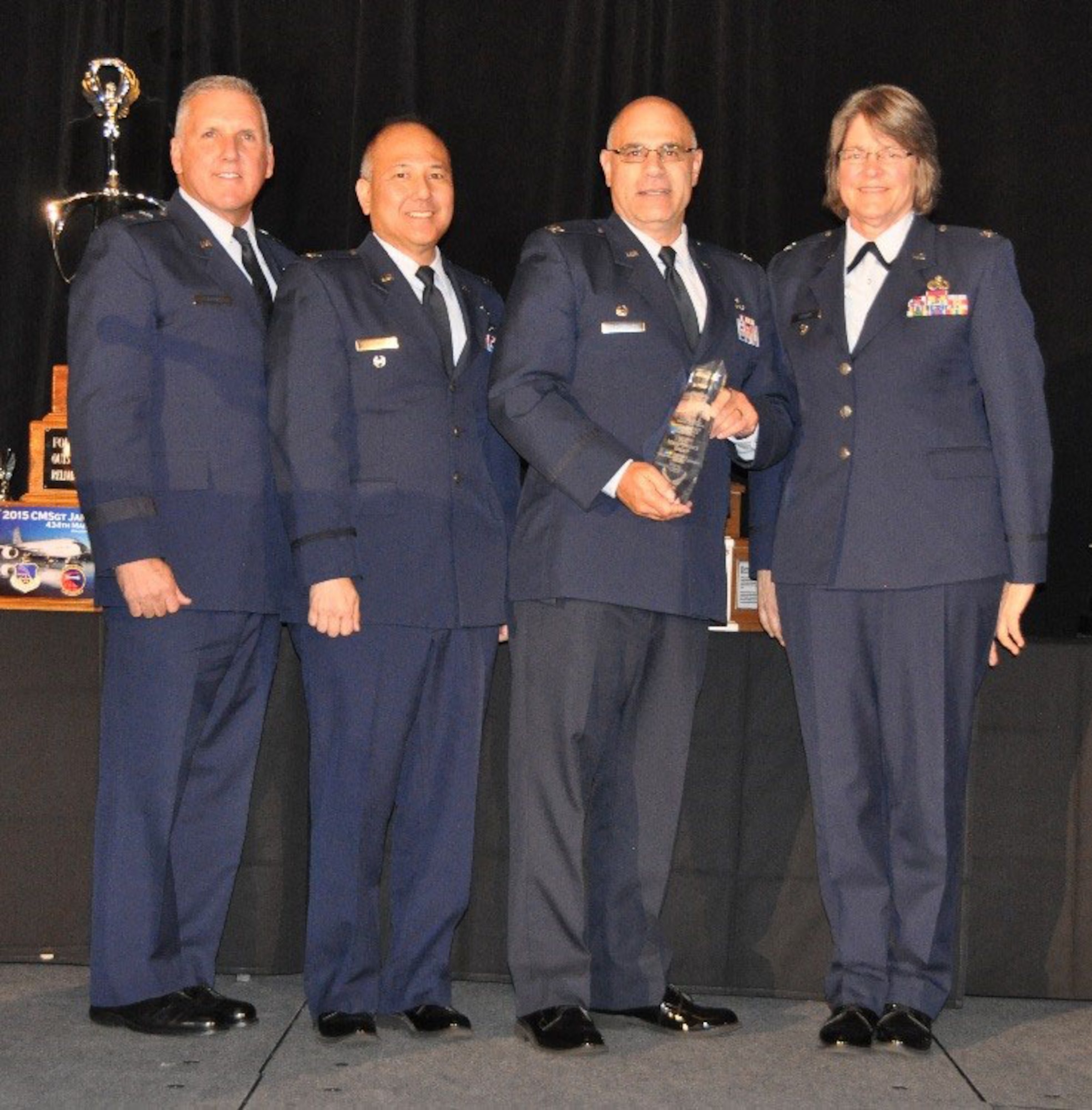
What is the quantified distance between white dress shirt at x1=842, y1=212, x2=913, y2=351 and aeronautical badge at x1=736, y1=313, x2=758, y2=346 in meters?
0.17

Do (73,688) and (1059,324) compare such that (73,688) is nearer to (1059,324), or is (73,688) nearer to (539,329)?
A: (539,329)

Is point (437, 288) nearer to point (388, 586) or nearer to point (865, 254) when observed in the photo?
point (388, 586)

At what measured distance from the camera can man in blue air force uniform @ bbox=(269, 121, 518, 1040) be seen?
323 centimetres

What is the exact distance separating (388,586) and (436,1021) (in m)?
0.81

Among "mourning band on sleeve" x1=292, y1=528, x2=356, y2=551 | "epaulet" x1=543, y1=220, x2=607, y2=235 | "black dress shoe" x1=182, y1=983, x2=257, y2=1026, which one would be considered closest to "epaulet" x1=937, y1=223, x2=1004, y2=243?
"epaulet" x1=543, y1=220, x2=607, y2=235

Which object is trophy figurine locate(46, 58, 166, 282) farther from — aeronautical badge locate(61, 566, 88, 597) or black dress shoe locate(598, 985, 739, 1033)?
black dress shoe locate(598, 985, 739, 1033)

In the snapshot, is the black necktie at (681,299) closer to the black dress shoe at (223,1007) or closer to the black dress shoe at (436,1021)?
the black dress shoe at (436,1021)

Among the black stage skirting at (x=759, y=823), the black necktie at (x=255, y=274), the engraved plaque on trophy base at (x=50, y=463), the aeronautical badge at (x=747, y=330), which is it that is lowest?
the black stage skirting at (x=759, y=823)

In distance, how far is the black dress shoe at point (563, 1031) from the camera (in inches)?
126

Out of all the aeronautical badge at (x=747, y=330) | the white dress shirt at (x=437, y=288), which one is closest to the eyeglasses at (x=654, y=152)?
the aeronautical badge at (x=747, y=330)

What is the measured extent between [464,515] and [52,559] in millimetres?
980

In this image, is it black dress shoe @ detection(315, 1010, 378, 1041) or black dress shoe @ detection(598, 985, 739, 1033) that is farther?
black dress shoe @ detection(598, 985, 739, 1033)

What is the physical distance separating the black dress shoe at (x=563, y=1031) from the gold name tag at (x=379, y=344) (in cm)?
125

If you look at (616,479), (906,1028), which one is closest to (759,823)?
(906,1028)
